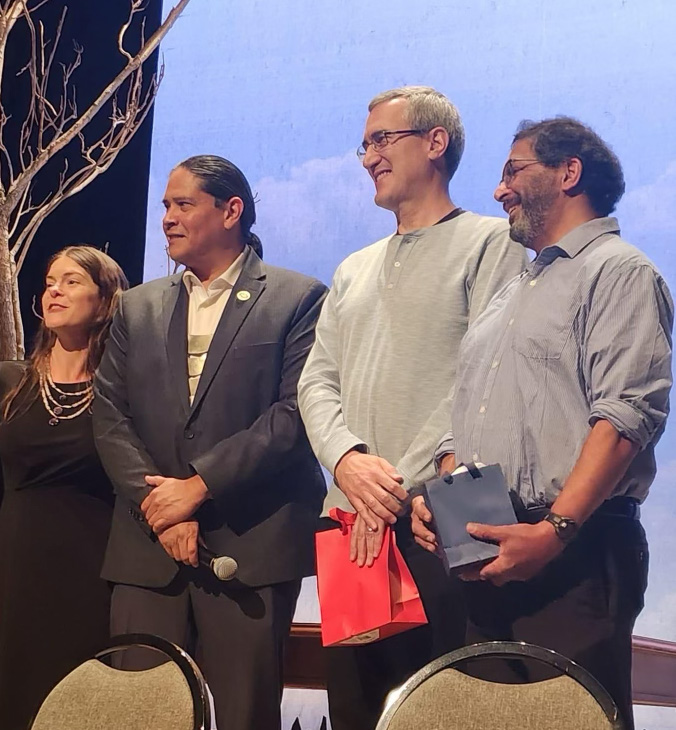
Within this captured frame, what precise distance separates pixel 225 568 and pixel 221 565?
14 mm

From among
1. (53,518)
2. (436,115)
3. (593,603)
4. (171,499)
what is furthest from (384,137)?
(53,518)

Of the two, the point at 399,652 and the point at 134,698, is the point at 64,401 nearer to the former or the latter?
the point at 134,698

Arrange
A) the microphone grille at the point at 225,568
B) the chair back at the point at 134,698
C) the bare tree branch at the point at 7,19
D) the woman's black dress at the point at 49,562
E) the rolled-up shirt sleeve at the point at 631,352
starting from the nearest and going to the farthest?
the chair back at the point at 134,698
the rolled-up shirt sleeve at the point at 631,352
the microphone grille at the point at 225,568
the woman's black dress at the point at 49,562
the bare tree branch at the point at 7,19

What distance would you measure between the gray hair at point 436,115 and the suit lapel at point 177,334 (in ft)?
2.70

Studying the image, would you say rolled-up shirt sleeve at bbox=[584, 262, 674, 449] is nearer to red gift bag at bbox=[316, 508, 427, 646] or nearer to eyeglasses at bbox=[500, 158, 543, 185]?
eyeglasses at bbox=[500, 158, 543, 185]

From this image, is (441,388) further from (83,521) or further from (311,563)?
(83,521)

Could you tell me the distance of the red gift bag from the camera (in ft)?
7.62

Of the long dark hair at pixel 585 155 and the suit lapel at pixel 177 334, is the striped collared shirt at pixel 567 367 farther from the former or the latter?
the suit lapel at pixel 177 334

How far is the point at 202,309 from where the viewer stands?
2779 millimetres

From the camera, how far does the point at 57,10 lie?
131 inches

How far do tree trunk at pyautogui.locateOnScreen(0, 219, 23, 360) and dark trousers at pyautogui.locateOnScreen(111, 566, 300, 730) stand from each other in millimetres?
951

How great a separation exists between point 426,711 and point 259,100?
6.28ft

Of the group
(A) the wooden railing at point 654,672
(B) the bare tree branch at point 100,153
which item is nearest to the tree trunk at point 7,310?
(B) the bare tree branch at point 100,153

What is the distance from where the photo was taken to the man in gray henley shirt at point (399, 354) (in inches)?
93.6
